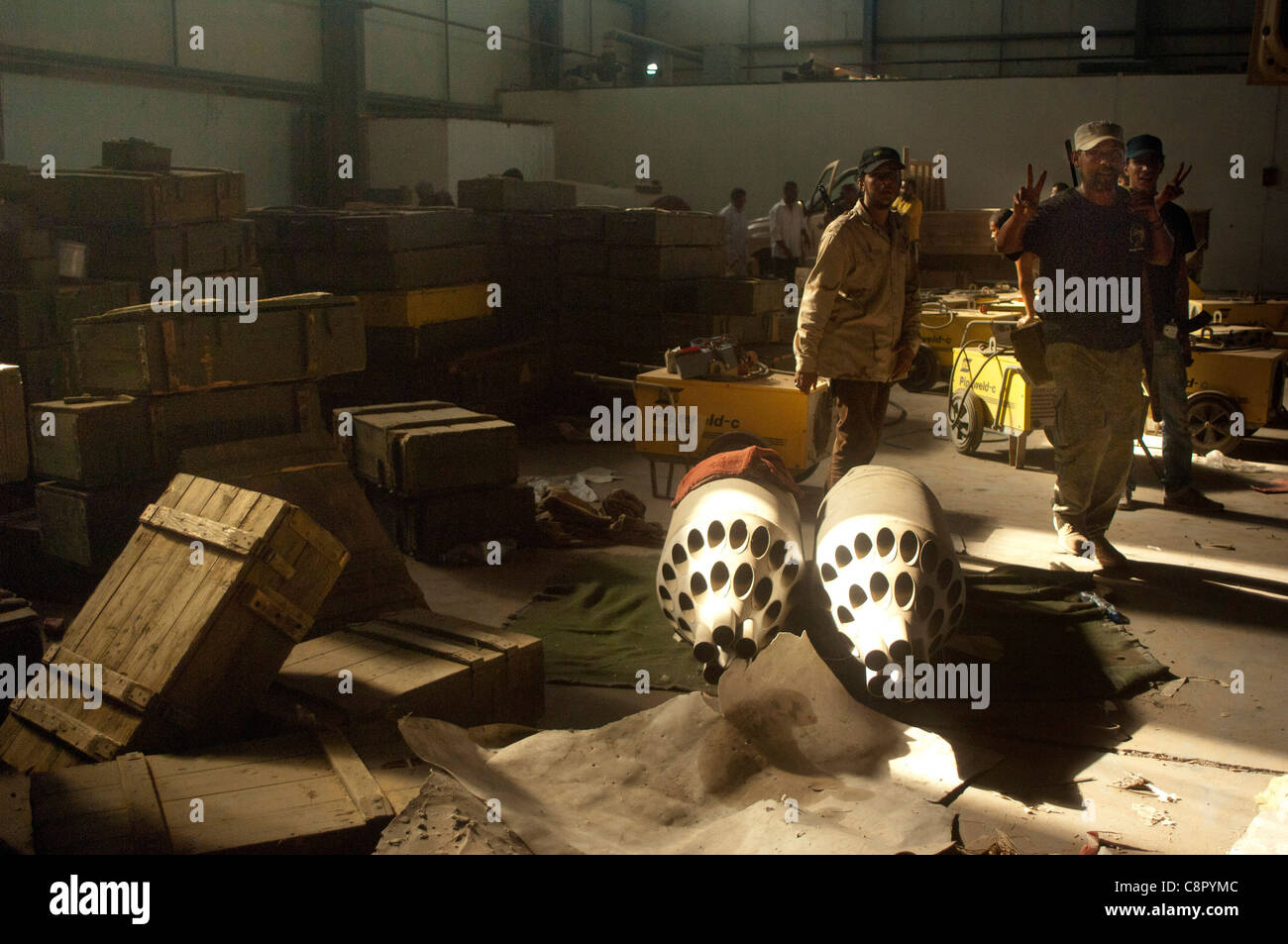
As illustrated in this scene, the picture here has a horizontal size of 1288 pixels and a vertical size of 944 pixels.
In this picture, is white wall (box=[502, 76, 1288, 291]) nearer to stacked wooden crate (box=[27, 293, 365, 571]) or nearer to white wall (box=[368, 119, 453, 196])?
white wall (box=[368, 119, 453, 196])

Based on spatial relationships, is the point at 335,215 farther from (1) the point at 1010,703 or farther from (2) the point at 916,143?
(2) the point at 916,143

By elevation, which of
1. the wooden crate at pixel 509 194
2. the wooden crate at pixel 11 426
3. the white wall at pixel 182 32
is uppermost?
the white wall at pixel 182 32

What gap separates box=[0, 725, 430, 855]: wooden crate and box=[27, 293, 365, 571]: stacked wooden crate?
2.44 meters

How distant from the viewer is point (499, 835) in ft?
9.55

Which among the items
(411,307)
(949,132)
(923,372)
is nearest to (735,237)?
(923,372)

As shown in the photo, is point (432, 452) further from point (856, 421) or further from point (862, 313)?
point (862, 313)

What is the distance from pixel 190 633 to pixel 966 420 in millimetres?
6595

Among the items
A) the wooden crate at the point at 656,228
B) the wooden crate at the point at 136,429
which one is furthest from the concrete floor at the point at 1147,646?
the wooden crate at the point at 656,228

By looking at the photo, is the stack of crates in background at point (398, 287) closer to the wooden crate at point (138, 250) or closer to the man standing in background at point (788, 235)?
the wooden crate at point (138, 250)

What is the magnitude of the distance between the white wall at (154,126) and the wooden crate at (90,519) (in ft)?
24.5

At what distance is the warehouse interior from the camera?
3367 mm

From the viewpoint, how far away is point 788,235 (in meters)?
14.8

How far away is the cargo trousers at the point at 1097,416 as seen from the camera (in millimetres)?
5586

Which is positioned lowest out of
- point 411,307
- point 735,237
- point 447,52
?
point 411,307
